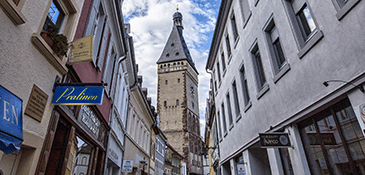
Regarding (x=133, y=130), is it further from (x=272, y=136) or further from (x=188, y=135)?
(x=188, y=135)

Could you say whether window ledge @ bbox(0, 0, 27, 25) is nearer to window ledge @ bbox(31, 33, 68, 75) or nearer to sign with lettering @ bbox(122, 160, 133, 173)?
window ledge @ bbox(31, 33, 68, 75)

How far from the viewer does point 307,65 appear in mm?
5031

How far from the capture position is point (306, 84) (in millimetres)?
5070

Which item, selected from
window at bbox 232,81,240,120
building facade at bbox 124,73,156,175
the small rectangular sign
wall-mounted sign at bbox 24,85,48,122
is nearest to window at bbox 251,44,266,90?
window at bbox 232,81,240,120

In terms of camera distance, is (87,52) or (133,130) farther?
(133,130)

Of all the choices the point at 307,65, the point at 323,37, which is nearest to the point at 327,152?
the point at 307,65

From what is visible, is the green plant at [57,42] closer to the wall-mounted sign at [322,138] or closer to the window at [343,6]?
the window at [343,6]

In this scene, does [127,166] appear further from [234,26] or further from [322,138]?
[322,138]

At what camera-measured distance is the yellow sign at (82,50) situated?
4768 millimetres

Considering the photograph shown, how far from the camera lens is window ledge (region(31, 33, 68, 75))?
155 inches

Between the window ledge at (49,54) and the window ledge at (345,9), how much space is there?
527 cm

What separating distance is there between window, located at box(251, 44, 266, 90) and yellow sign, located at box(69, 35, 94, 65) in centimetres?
567

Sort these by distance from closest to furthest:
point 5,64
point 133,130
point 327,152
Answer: point 5,64 < point 327,152 < point 133,130

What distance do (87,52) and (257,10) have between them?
599 centimetres
